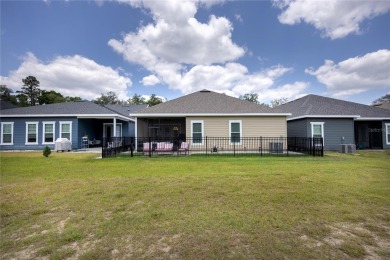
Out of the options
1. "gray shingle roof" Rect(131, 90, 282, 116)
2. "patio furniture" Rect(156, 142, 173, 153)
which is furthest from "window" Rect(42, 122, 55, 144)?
"patio furniture" Rect(156, 142, 173, 153)

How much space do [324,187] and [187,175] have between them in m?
4.13

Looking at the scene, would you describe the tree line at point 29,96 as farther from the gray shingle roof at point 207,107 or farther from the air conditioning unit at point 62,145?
the air conditioning unit at point 62,145

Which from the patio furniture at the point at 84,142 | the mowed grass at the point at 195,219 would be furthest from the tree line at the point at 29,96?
the mowed grass at the point at 195,219

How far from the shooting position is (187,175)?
724 centimetres

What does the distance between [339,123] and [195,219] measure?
18229 millimetres

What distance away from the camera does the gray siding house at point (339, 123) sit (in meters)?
17.0

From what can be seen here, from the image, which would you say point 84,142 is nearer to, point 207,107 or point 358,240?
point 207,107

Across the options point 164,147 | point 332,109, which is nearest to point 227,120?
point 164,147

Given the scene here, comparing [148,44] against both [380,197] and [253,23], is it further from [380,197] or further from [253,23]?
[380,197]

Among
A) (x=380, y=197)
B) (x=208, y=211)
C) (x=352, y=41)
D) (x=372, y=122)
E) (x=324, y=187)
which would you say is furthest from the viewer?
(x=372, y=122)

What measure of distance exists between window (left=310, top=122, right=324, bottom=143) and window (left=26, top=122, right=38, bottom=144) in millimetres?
23685

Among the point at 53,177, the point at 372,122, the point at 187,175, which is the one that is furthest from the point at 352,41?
the point at 53,177

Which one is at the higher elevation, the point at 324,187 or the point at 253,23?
the point at 253,23

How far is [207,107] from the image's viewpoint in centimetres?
1680
